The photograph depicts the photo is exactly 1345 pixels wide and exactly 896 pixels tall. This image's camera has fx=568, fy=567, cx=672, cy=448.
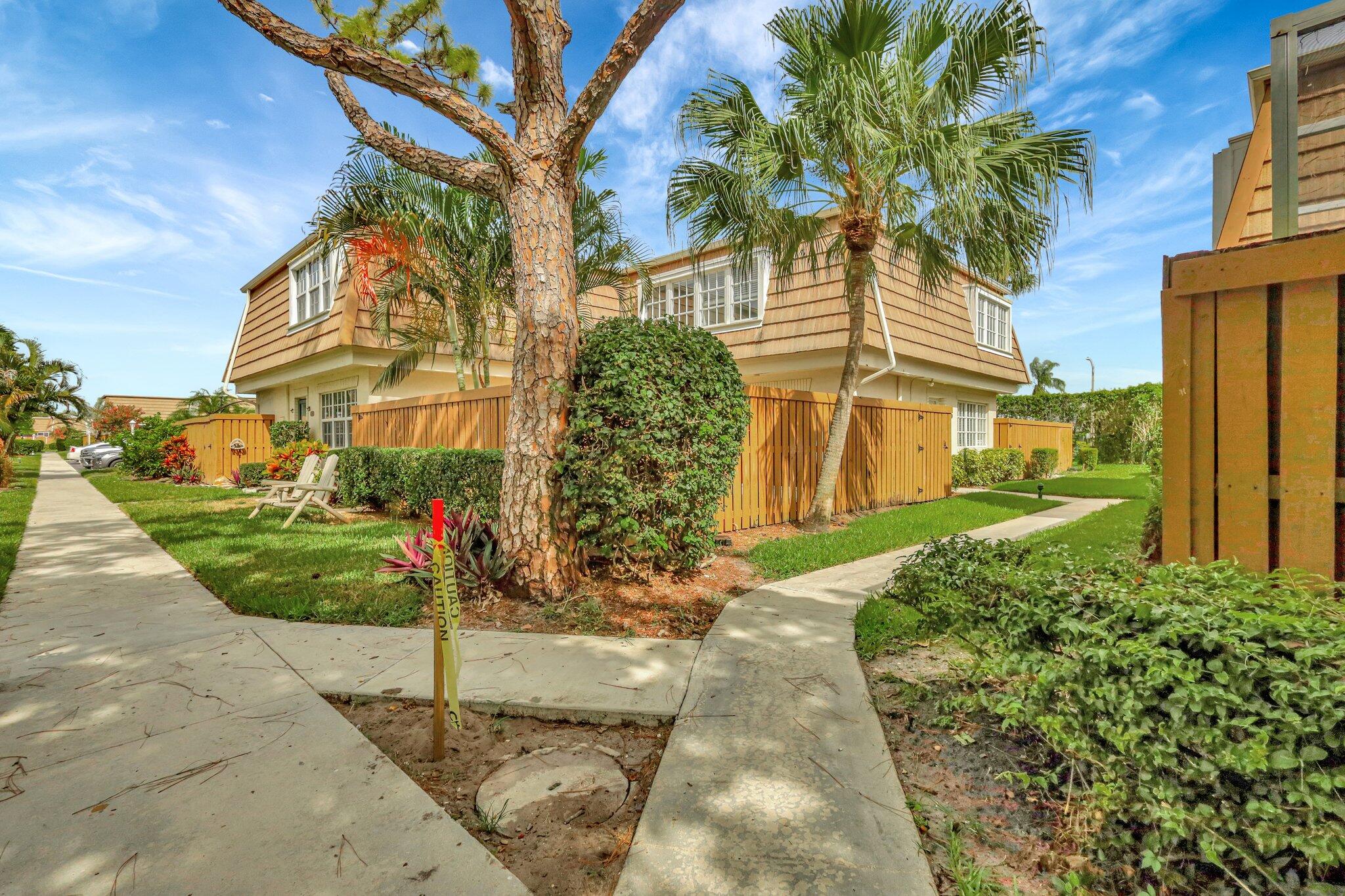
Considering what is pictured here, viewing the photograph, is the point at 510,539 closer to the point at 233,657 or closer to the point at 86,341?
the point at 233,657

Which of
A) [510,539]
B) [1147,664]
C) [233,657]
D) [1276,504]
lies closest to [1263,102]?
[1276,504]

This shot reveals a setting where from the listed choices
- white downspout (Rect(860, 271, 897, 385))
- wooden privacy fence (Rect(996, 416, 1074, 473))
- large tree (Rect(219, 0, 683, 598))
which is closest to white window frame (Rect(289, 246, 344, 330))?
large tree (Rect(219, 0, 683, 598))

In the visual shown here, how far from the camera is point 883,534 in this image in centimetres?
762

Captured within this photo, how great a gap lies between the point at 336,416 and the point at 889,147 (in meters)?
14.2

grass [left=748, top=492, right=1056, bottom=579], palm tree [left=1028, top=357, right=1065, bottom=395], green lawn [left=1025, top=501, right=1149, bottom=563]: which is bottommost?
grass [left=748, top=492, right=1056, bottom=579]

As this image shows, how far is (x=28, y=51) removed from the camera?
23.9 ft

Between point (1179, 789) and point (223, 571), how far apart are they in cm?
706

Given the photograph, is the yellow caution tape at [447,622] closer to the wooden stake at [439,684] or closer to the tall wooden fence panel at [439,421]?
the wooden stake at [439,684]

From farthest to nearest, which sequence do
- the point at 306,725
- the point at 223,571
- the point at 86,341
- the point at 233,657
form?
1. the point at 86,341
2. the point at 223,571
3. the point at 233,657
4. the point at 306,725

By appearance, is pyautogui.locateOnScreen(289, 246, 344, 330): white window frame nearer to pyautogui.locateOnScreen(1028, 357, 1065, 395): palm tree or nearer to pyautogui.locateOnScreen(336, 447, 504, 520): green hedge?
pyautogui.locateOnScreen(336, 447, 504, 520): green hedge

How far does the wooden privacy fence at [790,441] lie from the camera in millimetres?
7930

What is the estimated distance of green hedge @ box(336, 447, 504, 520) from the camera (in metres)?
6.77

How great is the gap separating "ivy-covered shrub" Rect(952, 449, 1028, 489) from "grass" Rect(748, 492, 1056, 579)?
325cm

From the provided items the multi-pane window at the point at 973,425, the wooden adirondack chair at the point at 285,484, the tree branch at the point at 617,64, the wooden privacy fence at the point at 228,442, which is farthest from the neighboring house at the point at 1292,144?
the wooden privacy fence at the point at 228,442
